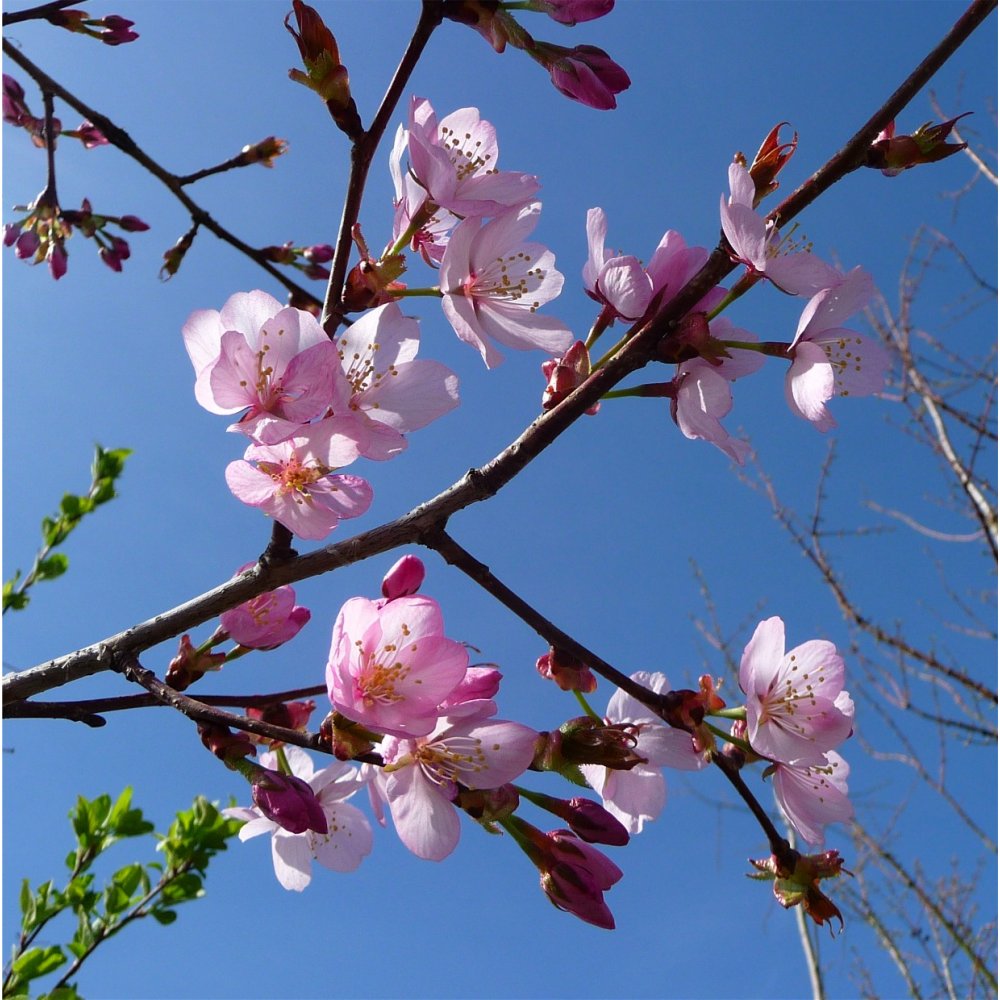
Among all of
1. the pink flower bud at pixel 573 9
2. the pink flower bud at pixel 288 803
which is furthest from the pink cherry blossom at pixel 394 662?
the pink flower bud at pixel 573 9

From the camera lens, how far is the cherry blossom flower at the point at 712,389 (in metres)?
0.91

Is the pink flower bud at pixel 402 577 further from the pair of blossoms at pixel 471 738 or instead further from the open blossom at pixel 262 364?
the open blossom at pixel 262 364

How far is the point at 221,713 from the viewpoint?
0.83 metres

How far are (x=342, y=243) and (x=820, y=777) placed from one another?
32.4 inches

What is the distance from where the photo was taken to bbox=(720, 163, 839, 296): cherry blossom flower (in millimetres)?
815

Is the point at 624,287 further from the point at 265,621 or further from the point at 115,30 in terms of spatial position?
the point at 115,30

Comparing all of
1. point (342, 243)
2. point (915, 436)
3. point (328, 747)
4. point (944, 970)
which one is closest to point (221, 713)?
point (328, 747)

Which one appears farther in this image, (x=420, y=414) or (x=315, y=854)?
(x=315, y=854)

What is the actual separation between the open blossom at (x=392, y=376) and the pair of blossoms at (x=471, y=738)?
0.54 feet

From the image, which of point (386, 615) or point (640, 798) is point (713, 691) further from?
point (386, 615)

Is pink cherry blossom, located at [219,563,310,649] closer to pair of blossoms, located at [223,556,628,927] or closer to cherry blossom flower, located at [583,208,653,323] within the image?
pair of blossoms, located at [223,556,628,927]

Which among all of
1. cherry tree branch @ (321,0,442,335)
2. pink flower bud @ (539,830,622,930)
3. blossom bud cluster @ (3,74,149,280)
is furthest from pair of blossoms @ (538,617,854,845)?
blossom bud cluster @ (3,74,149,280)

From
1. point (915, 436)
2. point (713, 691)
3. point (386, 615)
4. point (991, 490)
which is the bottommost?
point (713, 691)

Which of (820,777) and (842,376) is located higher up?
(842,376)
